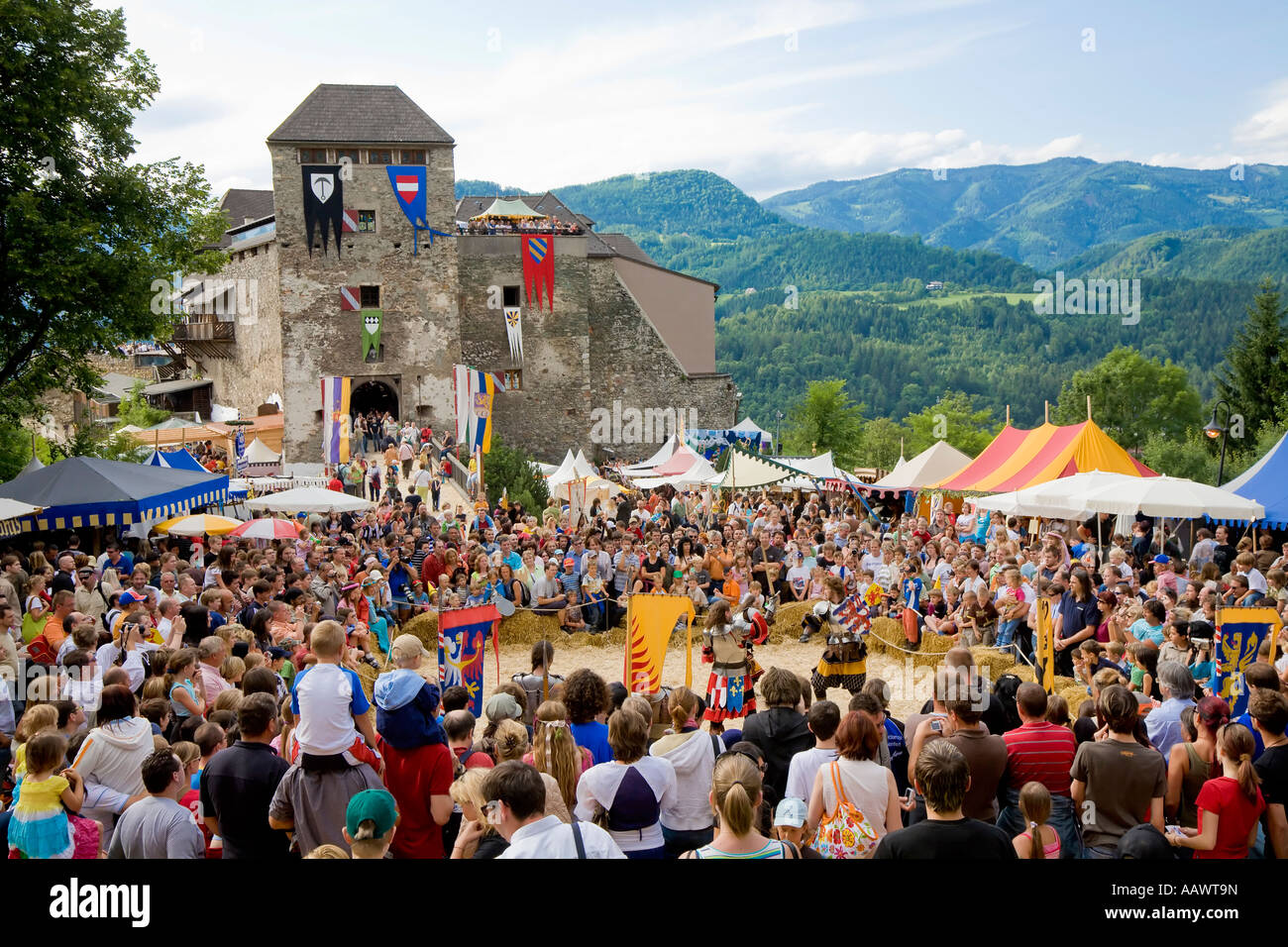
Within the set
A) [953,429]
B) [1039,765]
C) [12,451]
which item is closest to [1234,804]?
[1039,765]

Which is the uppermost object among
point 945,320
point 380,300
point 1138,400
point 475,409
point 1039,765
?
point 945,320

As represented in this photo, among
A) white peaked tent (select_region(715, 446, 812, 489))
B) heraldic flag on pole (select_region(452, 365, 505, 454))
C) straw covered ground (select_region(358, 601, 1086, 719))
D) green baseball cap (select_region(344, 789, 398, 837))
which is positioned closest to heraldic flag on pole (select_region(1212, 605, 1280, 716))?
straw covered ground (select_region(358, 601, 1086, 719))

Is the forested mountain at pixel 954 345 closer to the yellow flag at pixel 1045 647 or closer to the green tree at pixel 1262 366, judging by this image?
the green tree at pixel 1262 366

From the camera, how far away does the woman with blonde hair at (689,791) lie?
16.6 feet

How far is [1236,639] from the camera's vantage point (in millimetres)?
8297

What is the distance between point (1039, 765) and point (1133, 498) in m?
9.58

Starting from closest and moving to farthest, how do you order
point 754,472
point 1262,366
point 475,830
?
point 475,830
point 754,472
point 1262,366

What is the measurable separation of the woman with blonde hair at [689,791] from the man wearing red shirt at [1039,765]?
1446 mm

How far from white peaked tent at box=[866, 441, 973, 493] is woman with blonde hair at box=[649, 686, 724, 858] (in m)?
17.6

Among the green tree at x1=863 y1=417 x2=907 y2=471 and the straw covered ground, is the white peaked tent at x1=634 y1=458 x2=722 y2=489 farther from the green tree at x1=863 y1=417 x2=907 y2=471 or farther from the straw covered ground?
the green tree at x1=863 y1=417 x2=907 y2=471

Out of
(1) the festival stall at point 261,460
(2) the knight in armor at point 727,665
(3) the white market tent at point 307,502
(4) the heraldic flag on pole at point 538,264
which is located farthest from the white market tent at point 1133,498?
(4) the heraldic flag on pole at point 538,264

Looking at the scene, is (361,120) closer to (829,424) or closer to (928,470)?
(928,470)

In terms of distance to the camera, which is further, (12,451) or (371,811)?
(12,451)

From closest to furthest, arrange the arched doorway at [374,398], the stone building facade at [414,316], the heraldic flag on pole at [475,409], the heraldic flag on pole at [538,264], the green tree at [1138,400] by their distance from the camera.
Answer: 1. the heraldic flag on pole at [475,409]
2. the stone building facade at [414,316]
3. the arched doorway at [374,398]
4. the heraldic flag on pole at [538,264]
5. the green tree at [1138,400]
